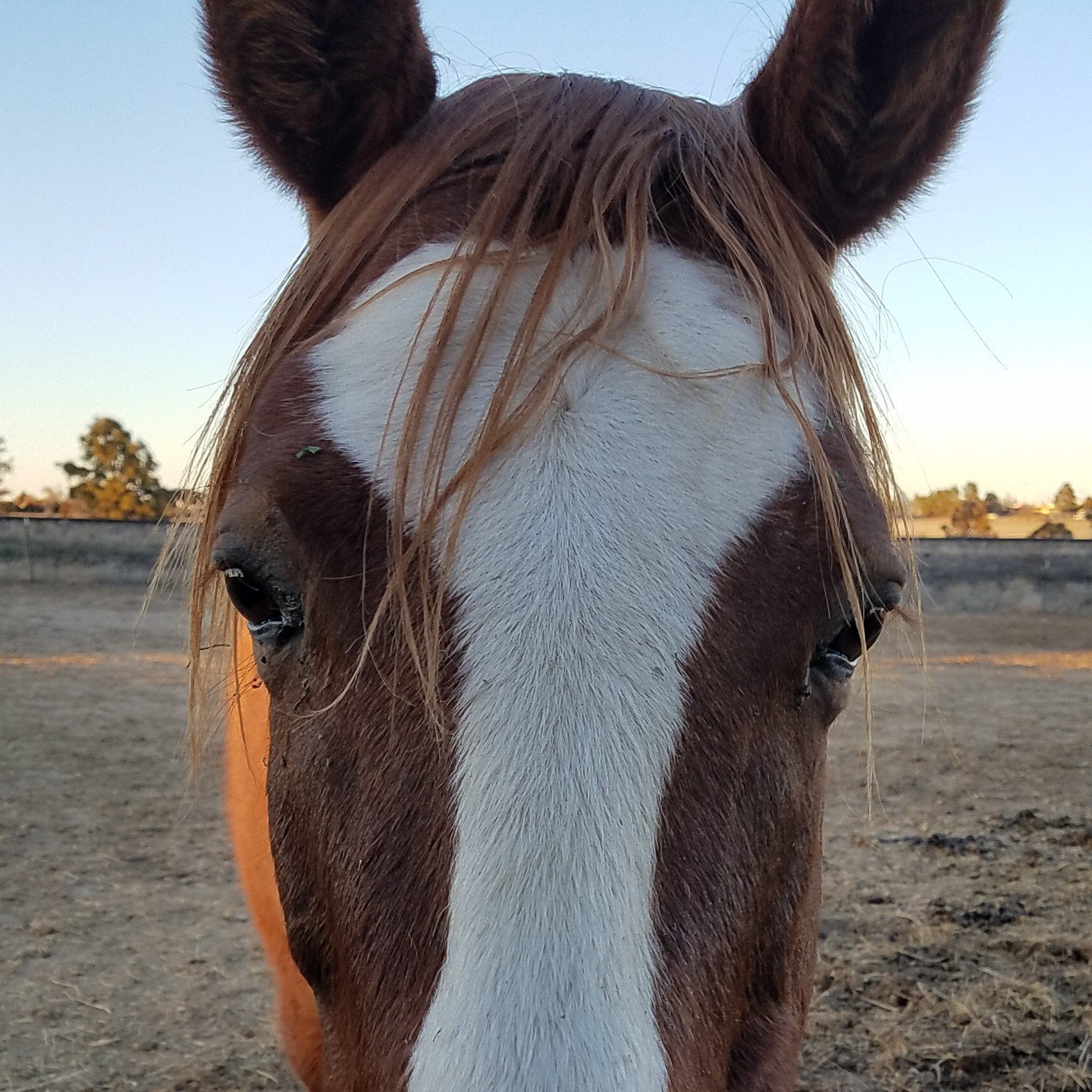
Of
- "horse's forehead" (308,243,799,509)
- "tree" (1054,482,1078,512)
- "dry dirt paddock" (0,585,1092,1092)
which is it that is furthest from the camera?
"tree" (1054,482,1078,512)

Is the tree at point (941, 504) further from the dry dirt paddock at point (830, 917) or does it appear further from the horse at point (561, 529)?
the horse at point (561, 529)

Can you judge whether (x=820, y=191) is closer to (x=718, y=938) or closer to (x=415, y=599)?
(x=415, y=599)

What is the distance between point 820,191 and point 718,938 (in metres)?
1.10

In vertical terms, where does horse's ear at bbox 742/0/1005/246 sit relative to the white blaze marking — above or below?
above

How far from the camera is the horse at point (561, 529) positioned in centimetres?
81

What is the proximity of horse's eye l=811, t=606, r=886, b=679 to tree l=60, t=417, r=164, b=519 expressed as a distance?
994 inches

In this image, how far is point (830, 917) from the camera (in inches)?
145

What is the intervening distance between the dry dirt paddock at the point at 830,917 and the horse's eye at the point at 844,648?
101 cm

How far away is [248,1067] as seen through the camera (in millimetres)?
2773

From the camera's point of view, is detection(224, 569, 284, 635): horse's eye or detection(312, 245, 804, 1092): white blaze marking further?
detection(224, 569, 284, 635): horse's eye

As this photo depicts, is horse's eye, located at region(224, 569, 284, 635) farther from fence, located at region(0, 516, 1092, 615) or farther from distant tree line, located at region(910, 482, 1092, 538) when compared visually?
distant tree line, located at region(910, 482, 1092, 538)

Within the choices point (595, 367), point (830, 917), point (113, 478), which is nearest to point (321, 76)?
point (595, 367)

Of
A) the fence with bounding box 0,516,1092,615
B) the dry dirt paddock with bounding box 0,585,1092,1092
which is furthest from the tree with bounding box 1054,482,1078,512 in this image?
the dry dirt paddock with bounding box 0,585,1092,1092

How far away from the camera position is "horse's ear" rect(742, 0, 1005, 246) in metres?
1.23
